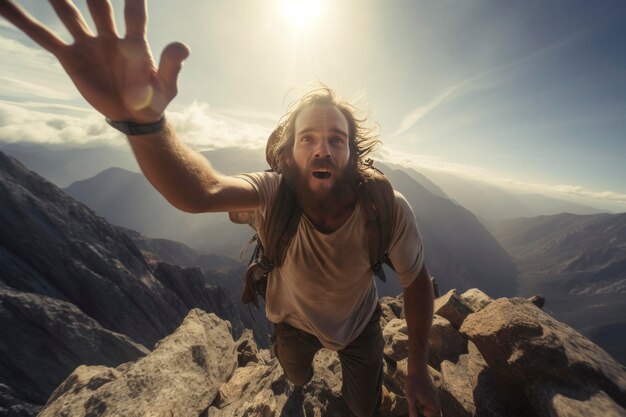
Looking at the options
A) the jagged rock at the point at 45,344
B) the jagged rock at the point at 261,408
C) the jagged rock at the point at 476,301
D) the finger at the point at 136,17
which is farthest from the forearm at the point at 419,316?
the jagged rock at the point at 45,344

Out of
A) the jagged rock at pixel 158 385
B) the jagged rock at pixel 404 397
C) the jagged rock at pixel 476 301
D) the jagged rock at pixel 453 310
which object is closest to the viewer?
the jagged rock at pixel 404 397

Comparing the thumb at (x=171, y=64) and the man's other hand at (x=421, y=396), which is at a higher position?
the thumb at (x=171, y=64)

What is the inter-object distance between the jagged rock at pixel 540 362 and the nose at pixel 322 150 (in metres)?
4.87

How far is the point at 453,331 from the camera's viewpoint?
7.70m

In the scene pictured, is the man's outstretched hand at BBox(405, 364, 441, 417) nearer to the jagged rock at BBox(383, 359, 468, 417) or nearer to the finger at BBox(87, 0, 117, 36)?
the jagged rock at BBox(383, 359, 468, 417)

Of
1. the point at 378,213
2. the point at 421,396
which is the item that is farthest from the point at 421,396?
the point at 378,213

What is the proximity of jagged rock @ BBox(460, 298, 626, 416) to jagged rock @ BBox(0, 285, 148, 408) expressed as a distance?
4232cm

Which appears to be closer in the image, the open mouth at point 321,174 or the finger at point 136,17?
the finger at point 136,17

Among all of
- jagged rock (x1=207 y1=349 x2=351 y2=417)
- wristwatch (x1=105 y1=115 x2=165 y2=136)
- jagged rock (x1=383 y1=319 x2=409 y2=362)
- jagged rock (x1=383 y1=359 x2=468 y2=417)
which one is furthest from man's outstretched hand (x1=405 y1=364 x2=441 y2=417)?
wristwatch (x1=105 y1=115 x2=165 y2=136)

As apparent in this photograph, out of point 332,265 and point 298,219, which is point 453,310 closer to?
point 332,265

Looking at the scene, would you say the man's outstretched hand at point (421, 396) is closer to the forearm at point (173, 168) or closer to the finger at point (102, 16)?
the forearm at point (173, 168)

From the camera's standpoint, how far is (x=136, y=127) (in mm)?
1938

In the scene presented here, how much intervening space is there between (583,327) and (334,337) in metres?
262

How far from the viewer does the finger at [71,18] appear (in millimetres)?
1703
